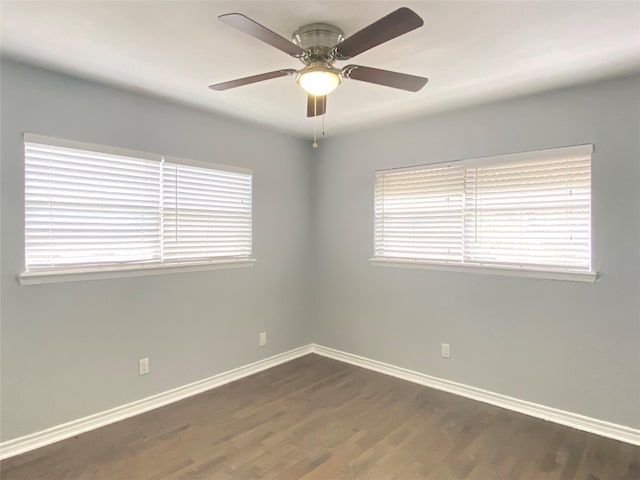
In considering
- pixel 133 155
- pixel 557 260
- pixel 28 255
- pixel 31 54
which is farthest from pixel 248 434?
pixel 31 54

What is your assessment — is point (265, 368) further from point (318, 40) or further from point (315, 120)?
point (318, 40)

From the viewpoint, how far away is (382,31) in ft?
5.20

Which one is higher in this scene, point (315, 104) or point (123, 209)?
point (315, 104)

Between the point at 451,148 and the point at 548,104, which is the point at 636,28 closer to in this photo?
the point at 548,104

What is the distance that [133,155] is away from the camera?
9.43 ft

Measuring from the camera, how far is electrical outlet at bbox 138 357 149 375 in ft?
9.72

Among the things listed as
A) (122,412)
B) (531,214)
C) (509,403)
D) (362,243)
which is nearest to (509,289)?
(531,214)

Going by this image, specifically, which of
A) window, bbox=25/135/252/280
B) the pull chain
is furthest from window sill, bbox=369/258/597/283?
window, bbox=25/135/252/280

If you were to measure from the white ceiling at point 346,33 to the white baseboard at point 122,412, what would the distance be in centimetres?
236

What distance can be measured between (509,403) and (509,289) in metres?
0.90

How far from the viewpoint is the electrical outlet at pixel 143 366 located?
2.96 metres

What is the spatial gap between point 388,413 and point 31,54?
3.38 m

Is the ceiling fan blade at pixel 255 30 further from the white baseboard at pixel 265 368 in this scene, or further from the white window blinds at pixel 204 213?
the white baseboard at pixel 265 368

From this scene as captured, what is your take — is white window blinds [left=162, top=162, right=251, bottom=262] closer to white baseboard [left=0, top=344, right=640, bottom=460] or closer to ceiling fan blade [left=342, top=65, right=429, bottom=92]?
white baseboard [left=0, top=344, right=640, bottom=460]
